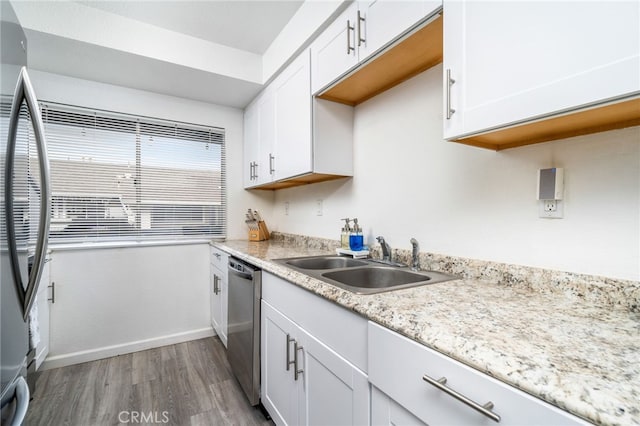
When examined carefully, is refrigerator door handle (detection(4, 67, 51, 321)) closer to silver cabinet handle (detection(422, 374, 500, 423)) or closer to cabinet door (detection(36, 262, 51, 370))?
silver cabinet handle (detection(422, 374, 500, 423))

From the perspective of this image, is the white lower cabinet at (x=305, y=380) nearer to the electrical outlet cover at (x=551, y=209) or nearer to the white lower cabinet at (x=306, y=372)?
the white lower cabinet at (x=306, y=372)

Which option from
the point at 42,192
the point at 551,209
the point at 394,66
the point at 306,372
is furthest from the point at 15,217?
the point at 551,209

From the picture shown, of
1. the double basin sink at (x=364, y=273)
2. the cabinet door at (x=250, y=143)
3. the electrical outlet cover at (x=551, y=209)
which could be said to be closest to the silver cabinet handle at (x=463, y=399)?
the double basin sink at (x=364, y=273)

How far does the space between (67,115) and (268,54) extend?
1696 millimetres

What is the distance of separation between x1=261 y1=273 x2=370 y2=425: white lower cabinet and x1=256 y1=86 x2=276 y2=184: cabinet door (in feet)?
3.64

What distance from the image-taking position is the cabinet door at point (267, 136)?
2344 millimetres

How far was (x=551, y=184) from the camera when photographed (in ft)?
3.29

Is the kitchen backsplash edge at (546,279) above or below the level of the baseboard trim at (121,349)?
above

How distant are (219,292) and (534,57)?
251cm

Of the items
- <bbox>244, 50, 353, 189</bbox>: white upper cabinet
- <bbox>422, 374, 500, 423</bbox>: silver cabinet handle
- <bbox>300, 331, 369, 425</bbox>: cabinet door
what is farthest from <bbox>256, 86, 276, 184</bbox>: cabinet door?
<bbox>422, 374, 500, 423</bbox>: silver cabinet handle

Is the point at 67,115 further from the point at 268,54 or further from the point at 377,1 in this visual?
the point at 377,1

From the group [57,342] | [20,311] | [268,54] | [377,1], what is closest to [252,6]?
[268,54]

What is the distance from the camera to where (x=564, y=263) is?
3.22 ft

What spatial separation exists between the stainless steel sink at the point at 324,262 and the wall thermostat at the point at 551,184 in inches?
→ 36.4
